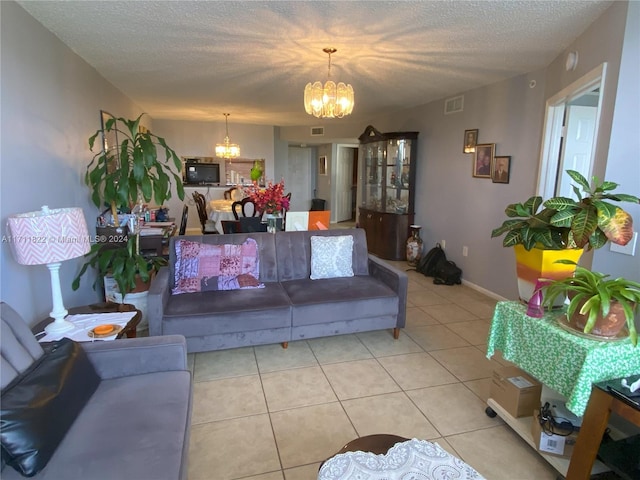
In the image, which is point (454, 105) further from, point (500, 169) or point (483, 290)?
point (483, 290)

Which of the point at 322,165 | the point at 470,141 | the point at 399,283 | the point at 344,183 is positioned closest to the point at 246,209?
the point at 399,283

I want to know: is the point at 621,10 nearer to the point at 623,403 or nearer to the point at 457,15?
the point at 457,15

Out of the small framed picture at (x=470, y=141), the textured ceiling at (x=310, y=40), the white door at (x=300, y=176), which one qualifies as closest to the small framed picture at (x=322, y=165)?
the white door at (x=300, y=176)

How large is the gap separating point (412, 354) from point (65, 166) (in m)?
3.04

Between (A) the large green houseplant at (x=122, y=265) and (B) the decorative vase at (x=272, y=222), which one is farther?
(B) the decorative vase at (x=272, y=222)

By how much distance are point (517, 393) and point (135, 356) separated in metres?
1.96

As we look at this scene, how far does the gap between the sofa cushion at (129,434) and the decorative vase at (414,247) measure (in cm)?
421

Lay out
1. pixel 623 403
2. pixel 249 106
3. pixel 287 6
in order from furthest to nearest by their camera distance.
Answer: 1. pixel 249 106
2. pixel 287 6
3. pixel 623 403

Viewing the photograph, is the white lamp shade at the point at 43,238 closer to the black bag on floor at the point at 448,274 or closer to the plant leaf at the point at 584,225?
the plant leaf at the point at 584,225

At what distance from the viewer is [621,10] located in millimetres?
2021

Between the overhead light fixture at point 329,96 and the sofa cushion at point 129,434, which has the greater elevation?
the overhead light fixture at point 329,96

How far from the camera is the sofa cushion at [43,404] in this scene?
1.11 meters

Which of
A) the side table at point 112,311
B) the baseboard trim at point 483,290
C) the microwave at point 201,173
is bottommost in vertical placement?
the baseboard trim at point 483,290

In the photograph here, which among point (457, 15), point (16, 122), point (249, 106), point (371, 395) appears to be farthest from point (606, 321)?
point (249, 106)
